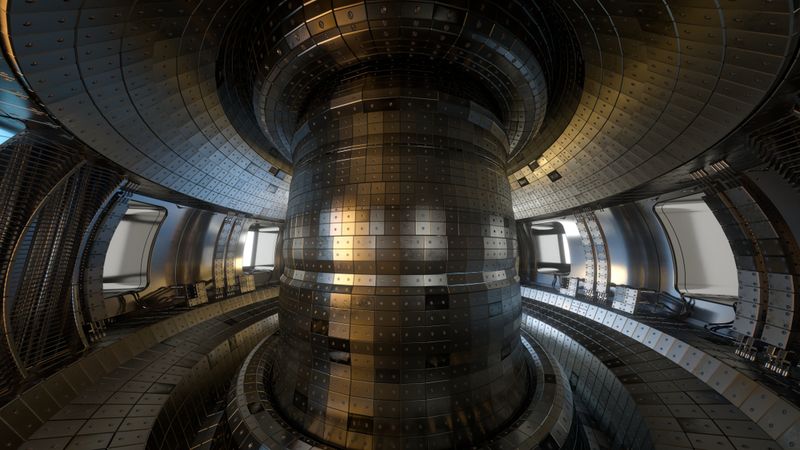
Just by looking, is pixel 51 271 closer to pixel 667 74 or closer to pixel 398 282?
pixel 398 282

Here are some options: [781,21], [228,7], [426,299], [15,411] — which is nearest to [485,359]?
[426,299]

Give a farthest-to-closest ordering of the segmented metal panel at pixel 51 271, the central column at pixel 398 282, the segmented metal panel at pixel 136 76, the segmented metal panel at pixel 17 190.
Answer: the segmented metal panel at pixel 51 271, the segmented metal panel at pixel 17 190, the central column at pixel 398 282, the segmented metal panel at pixel 136 76

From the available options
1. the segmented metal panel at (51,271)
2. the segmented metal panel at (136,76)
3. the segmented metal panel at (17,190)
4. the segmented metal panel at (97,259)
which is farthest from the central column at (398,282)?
the segmented metal panel at (97,259)

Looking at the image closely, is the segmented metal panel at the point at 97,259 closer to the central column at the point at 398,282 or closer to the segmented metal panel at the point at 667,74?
the central column at the point at 398,282

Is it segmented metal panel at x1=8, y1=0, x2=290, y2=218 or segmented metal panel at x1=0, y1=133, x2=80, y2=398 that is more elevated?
segmented metal panel at x1=8, y1=0, x2=290, y2=218

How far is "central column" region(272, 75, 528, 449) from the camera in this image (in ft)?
14.7

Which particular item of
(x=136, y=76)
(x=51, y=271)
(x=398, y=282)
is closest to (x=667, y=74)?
(x=398, y=282)

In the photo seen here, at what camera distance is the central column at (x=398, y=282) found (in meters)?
4.49

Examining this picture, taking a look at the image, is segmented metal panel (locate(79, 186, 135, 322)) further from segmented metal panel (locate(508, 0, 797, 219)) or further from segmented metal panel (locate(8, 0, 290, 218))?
segmented metal panel (locate(508, 0, 797, 219))

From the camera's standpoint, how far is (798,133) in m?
4.30

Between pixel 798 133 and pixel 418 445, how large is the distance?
296 inches

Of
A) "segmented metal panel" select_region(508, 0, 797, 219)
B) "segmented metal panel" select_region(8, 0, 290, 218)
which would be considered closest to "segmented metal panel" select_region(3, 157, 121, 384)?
"segmented metal panel" select_region(8, 0, 290, 218)

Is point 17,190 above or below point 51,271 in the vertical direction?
above

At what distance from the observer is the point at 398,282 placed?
15.1 feet
